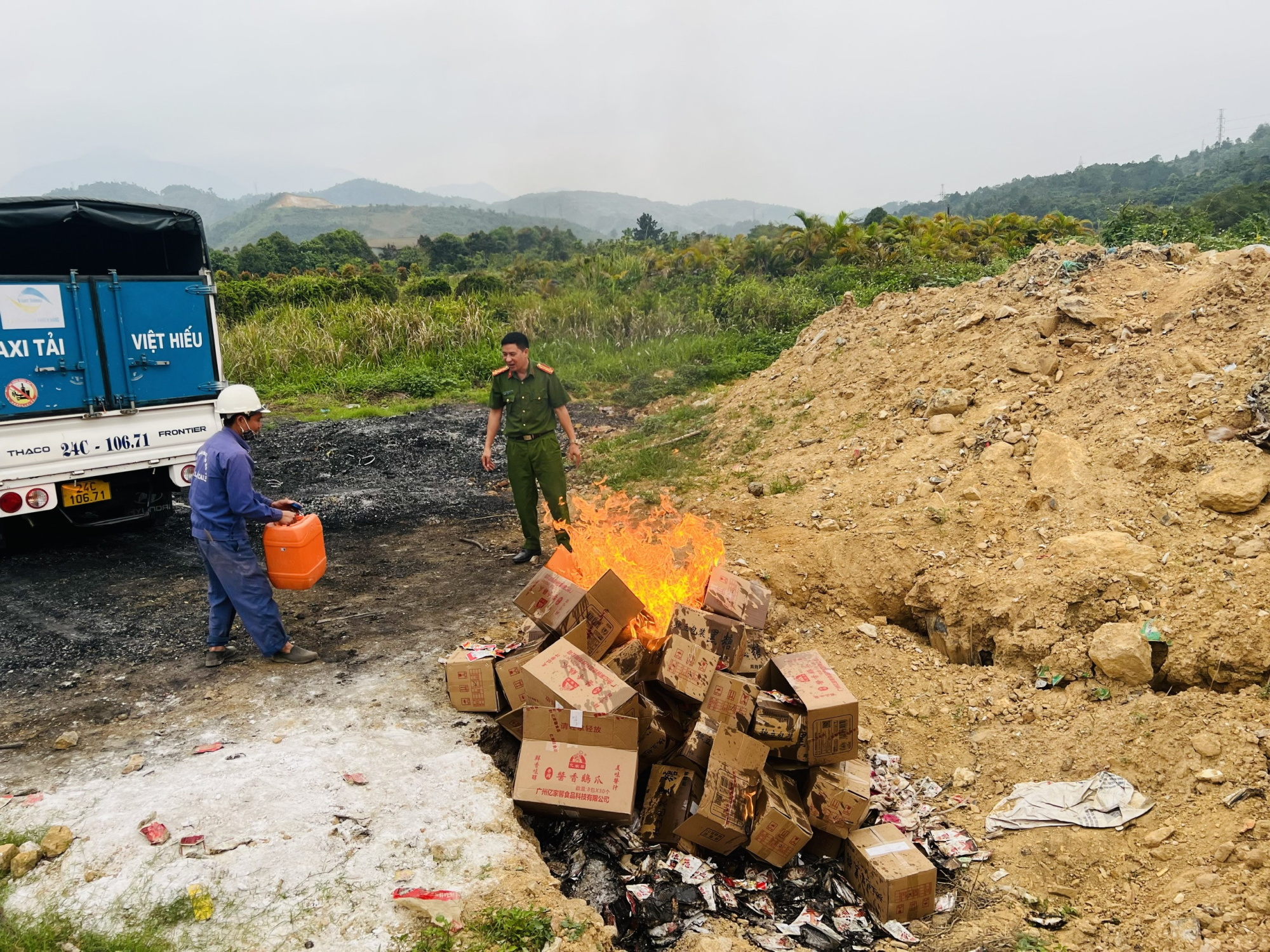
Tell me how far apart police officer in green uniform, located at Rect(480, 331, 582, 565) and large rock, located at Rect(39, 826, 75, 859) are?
3.63 metres

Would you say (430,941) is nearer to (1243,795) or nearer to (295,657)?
(295,657)

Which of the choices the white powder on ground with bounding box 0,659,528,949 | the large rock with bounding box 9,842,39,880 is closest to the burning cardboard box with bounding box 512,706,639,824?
the white powder on ground with bounding box 0,659,528,949

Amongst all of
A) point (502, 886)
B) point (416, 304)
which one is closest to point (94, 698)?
point (502, 886)

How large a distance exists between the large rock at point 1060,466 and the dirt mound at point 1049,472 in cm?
2

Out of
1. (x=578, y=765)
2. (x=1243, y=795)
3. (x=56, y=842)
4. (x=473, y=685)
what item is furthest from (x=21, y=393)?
(x=1243, y=795)

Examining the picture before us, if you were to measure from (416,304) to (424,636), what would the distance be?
14373 millimetres

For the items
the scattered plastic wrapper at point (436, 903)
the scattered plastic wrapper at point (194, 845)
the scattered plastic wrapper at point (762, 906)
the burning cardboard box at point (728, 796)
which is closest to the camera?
the scattered plastic wrapper at point (436, 903)

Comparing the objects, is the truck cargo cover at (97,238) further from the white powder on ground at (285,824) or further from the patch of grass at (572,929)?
the patch of grass at (572,929)

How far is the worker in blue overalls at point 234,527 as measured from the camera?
4.46 metres

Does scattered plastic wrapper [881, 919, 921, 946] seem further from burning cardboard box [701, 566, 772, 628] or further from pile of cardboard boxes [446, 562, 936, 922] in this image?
burning cardboard box [701, 566, 772, 628]

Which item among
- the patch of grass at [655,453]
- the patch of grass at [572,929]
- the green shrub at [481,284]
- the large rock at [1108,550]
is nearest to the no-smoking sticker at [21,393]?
the patch of grass at [655,453]

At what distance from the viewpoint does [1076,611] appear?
443cm

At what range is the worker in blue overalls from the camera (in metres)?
4.46

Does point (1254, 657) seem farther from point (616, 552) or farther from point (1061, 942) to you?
point (616, 552)
